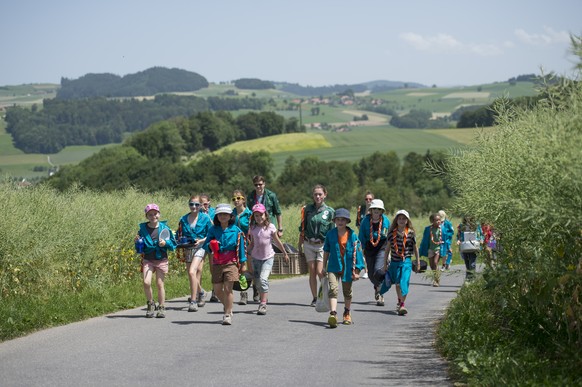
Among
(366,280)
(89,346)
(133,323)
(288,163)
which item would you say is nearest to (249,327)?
(133,323)

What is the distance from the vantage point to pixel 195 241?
640 inches

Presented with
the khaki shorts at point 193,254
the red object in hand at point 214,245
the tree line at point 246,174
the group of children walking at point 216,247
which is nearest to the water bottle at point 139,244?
the group of children walking at point 216,247

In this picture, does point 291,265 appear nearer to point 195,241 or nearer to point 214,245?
point 195,241

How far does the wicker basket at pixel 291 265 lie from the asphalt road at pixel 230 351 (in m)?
1.40

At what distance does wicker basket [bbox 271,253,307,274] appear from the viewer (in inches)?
707

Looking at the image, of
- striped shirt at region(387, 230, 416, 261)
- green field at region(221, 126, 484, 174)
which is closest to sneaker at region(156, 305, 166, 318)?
→ striped shirt at region(387, 230, 416, 261)

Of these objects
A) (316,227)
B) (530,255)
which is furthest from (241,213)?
(530,255)

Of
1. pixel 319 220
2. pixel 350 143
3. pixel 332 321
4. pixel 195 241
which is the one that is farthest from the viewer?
pixel 350 143

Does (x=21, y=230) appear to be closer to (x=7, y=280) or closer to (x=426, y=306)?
(x=7, y=280)

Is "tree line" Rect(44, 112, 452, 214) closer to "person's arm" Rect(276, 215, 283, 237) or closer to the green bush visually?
"person's arm" Rect(276, 215, 283, 237)

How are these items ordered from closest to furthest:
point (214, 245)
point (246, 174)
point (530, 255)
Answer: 1. point (530, 255)
2. point (214, 245)
3. point (246, 174)

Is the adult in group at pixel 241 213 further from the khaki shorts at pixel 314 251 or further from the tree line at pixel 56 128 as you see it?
the tree line at pixel 56 128

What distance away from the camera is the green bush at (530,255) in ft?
28.5

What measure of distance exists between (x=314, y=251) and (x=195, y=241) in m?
1.87
